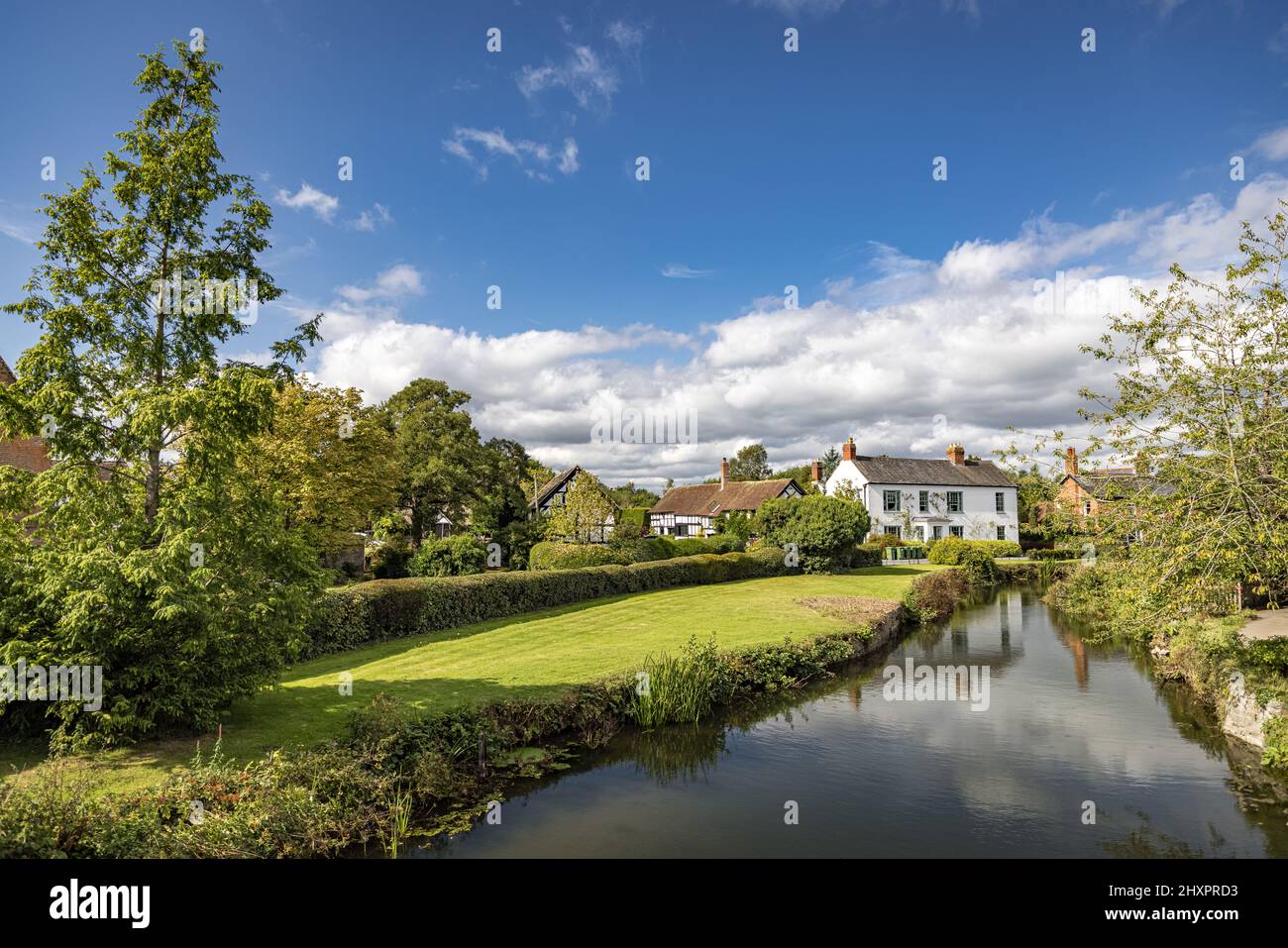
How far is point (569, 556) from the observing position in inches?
1202

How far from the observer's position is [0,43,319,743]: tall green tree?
905 centimetres

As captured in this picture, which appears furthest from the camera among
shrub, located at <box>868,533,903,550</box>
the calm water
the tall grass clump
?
shrub, located at <box>868,533,903,550</box>

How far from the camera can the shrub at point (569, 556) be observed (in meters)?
30.5

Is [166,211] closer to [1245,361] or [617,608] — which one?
[1245,361]

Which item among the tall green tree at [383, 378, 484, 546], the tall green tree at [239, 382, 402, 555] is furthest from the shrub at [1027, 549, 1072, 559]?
the tall green tree at [239, 382, 402, 555]

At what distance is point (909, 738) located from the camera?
1430 centimetres

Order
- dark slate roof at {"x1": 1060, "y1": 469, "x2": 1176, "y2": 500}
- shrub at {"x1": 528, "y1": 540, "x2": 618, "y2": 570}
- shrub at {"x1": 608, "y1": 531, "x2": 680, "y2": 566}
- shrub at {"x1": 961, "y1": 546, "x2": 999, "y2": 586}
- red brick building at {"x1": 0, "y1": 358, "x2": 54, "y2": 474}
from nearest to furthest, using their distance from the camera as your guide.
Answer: dark slate roof at {"x1": 1060, "y1": 469, "x2": 1176, "y2": 500}, red brick building at {"x1": 0, "y1": 358, "x2": 54, "y2": 474}, shrub at {"x1": 528, "y1": 540, "x2": 618, "y2": 570}, shrub at {"x1": 608, "y1": 531, "x2": 680, "y2": 566}, shrub at {"x1": 961, "y1": 546, "x2": 999, "y2": 586}

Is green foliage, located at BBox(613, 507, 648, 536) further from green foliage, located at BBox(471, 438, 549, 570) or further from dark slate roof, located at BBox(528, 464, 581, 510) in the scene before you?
dark slate roof, located at BBox(528, 464, 581, 510)

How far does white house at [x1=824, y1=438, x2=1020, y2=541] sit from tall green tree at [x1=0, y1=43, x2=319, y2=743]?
168 feet

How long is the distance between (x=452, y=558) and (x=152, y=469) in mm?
21778

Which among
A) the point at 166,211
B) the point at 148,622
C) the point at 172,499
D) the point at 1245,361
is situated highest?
the point at 166,211
